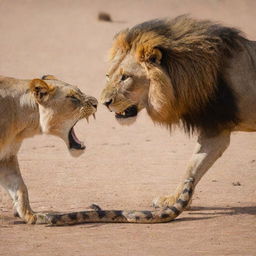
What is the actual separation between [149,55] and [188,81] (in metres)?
0.40

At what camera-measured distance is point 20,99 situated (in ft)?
22.2

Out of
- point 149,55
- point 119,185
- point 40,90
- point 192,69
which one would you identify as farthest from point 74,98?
point 119,185

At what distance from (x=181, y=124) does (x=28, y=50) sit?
34.7ft

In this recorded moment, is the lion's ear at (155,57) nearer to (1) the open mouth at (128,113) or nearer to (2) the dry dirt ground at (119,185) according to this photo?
(1) the open mouth at (128,113)

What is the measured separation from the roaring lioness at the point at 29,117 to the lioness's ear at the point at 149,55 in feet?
1.86

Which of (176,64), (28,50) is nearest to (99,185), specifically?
(176,64)

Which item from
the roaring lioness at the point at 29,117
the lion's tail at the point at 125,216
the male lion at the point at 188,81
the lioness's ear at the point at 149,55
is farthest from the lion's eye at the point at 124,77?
the lion's tail at the point at 125,216

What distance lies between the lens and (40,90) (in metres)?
6.73

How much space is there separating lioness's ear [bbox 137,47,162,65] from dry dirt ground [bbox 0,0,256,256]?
1.94 ft

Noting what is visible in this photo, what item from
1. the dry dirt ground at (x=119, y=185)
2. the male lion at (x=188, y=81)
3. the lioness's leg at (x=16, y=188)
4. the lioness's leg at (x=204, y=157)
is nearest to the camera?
the dry dirt ground at (x=119, y=185)

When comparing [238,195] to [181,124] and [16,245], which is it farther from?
[16,245]

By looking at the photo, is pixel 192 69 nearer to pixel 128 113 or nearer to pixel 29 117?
pixel 128 113

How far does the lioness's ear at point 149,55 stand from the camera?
265 inches

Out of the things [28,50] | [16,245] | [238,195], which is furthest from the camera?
[28,50]
